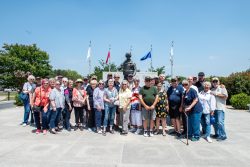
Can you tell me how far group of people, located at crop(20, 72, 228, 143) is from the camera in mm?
7199

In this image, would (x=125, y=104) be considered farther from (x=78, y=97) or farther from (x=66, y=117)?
(x=66, y=117)

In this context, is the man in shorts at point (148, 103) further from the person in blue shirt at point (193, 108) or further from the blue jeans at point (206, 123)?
the blue jeans at point (206, 123)

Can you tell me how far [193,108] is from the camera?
23.2ft

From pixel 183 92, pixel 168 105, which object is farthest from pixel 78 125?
pixel 183 92

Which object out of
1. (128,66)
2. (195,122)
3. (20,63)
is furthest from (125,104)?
(20,63)

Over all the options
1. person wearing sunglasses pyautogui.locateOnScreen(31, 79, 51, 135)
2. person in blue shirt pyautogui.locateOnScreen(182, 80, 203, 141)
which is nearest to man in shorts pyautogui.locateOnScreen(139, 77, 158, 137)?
person in blue shirt pyautogui.locateOnScreen(182, 80, 203, 141)

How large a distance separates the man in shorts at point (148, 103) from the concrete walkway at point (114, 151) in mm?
415

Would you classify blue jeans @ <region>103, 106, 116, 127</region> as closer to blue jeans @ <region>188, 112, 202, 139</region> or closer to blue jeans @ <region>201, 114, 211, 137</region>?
A: blue jeans @ <region>188, 112, 202, 139</region>

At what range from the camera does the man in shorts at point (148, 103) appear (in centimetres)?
734

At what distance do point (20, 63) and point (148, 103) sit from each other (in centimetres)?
3217

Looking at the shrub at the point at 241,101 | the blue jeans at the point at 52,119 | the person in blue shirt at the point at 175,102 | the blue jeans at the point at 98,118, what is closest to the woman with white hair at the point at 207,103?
the person in blue shirt at the point at 175,102

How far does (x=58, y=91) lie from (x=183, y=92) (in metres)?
3.83

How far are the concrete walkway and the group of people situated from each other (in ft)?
1.42

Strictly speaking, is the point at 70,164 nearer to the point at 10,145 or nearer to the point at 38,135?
the point at 10,145
